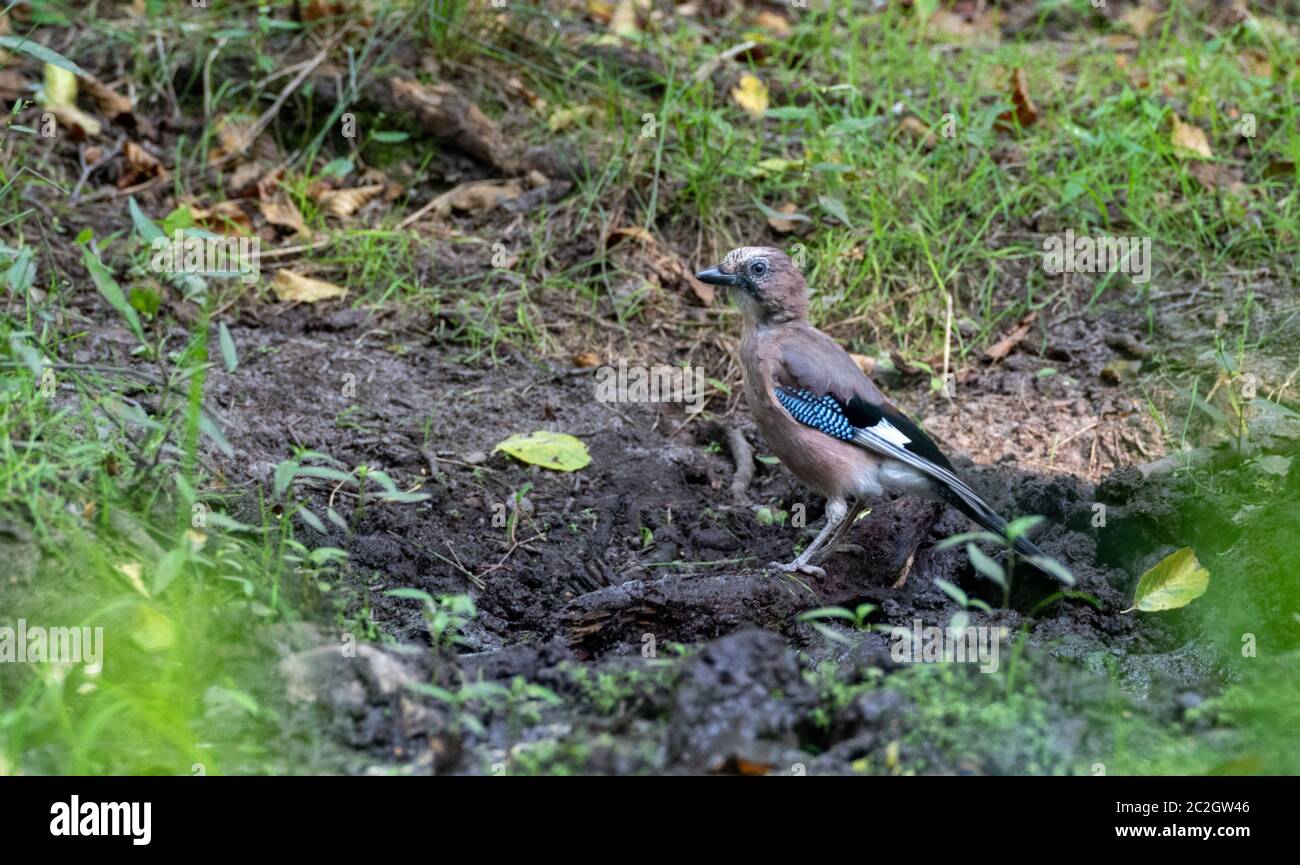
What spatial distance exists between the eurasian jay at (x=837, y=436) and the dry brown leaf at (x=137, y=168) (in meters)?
3.31

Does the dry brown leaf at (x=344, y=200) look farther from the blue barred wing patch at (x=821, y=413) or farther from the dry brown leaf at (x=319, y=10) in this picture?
the blue barred wing patch at (x=821, y=413)

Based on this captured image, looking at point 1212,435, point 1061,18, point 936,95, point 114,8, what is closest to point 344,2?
point 114,8

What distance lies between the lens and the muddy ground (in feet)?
10.9

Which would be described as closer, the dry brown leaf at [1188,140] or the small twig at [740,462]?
the small twig at [740,462]

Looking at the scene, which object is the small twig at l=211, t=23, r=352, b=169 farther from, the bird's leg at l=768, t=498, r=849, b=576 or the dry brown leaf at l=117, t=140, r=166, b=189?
the bird's leg at l=768, t=498, r=849, b=576

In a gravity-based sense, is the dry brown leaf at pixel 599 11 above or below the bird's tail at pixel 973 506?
above

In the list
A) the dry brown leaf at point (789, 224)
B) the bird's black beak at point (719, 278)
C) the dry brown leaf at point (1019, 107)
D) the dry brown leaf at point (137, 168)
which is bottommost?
the bird's black beak at point (719, 278)

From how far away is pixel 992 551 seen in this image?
5.05 m

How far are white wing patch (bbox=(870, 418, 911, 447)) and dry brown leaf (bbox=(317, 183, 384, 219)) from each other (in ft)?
9.88

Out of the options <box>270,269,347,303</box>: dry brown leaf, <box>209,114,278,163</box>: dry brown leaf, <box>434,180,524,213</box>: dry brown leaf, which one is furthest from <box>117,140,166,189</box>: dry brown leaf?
<box>434,180,524,213</box>: dry brown leaf

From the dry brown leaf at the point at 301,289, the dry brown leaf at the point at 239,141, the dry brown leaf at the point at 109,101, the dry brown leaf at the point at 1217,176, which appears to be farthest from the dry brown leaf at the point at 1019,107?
the dry brown leaf at the point at 109,101

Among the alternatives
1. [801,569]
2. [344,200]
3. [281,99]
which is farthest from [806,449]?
[281,99]

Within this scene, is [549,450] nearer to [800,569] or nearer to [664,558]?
[664,558]

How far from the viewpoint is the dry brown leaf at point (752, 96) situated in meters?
7.34
